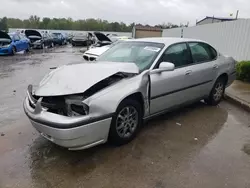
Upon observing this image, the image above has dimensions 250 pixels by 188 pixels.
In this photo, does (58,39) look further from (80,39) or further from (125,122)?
(125,122)

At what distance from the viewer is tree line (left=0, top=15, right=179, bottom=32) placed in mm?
52688

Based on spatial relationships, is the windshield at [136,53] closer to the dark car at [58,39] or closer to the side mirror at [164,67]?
the side mirror at [164,67]

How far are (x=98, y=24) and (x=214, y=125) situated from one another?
53.0 metres

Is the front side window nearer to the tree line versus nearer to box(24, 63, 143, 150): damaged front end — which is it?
box(24, 63, 143, 150): damaged front end

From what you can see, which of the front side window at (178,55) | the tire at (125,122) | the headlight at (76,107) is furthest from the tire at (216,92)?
the headlight at (76,107)

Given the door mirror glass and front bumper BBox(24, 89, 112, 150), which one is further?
the door mirror glass

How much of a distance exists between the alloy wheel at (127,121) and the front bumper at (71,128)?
282 mm

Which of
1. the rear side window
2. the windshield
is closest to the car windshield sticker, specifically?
the windshield

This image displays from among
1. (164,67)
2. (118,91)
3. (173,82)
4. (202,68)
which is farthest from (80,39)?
(118,91)

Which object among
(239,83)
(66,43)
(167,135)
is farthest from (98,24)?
(167,135)

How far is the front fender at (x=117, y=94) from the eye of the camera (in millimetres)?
3312

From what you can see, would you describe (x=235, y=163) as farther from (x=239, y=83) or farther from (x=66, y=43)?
(x=66, y=43)

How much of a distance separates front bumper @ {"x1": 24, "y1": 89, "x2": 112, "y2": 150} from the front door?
1.12m

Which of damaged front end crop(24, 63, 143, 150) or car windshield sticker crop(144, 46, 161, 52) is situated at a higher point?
car windshield sticker crop(144, 46, 161, 52)
